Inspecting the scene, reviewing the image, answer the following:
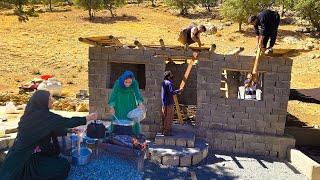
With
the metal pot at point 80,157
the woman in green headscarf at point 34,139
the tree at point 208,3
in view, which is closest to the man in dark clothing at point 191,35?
the metal pot at point 80,157

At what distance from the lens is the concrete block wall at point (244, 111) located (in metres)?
9.92

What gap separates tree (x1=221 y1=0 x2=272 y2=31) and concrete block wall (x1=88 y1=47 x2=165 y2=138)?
70.0 ft

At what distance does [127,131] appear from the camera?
8.38 m

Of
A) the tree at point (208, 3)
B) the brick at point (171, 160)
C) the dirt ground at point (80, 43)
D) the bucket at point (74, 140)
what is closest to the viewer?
the bucket at point (74, 140)

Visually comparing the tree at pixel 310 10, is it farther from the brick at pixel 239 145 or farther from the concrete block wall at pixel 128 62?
the concrete block wall at pixel 128 62

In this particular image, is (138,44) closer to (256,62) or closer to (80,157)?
(256,62)

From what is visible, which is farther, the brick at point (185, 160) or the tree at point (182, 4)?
the tree at point (182, 4)

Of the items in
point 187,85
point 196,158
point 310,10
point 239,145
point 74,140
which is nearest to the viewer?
point 74,140

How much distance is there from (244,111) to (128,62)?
9.67ft

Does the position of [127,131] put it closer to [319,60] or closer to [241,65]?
[241,65]

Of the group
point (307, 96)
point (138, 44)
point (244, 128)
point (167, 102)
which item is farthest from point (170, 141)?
point (307, 96)

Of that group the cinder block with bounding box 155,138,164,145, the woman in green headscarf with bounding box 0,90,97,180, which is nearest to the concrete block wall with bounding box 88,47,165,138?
the cinder block with bounding box 155,138,164,145

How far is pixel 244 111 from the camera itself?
10117 millimetres

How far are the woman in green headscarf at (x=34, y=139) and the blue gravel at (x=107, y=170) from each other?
95cm
